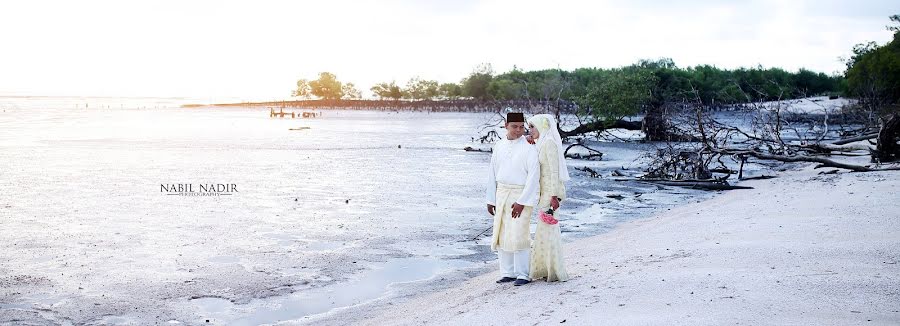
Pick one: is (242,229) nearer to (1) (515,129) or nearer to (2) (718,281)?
(1) (515,129)

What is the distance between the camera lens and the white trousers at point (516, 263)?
596 centimetres

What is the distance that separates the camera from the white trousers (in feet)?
19.6

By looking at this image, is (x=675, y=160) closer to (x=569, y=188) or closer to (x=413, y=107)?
(x=569, y=188)

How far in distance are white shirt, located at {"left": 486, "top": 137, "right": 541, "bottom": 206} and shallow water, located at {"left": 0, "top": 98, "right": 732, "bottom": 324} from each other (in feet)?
6.19

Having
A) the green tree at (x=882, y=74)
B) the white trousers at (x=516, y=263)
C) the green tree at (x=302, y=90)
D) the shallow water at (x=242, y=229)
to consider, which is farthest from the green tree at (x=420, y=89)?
Answer: the white trousers at (x=516, y=263)

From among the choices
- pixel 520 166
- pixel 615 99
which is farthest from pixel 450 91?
pixel 520 166

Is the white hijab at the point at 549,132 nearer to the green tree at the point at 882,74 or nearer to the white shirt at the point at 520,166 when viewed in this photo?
the white shirt at the point at 520,166

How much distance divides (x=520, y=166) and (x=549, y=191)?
0.30 metres

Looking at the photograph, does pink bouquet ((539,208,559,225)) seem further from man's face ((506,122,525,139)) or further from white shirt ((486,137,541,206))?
man's face ((506,122,525,139))

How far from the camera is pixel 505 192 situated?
5.89m

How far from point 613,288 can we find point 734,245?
6.53 feet

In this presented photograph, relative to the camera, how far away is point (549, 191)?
227 inches

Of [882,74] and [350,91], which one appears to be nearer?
[882,74]

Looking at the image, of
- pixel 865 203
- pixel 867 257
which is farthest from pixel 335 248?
pixel 865 203
